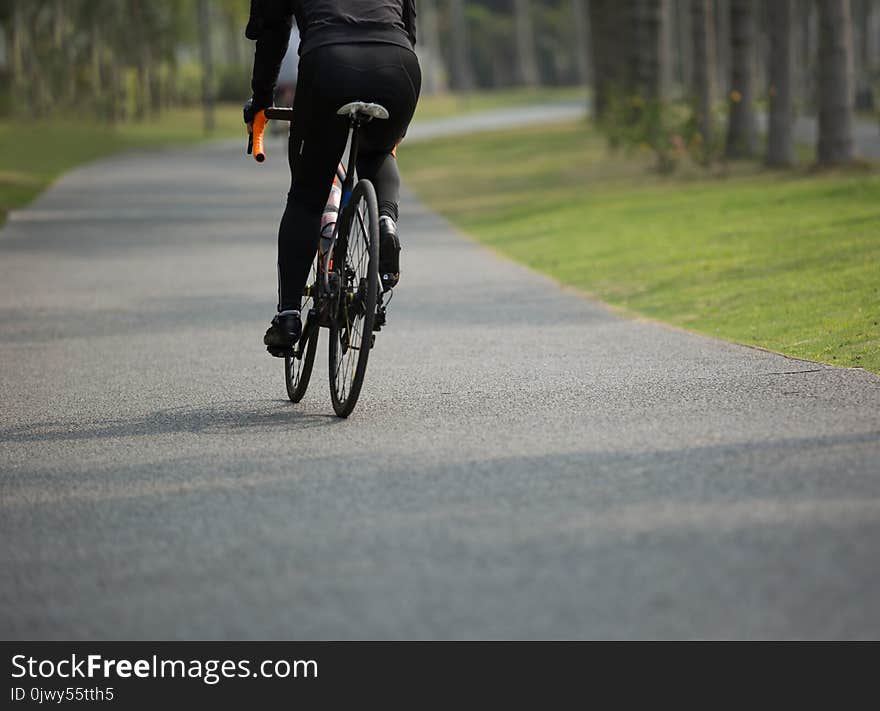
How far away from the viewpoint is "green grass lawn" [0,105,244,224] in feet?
100

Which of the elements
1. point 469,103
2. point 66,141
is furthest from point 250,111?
point 469,103

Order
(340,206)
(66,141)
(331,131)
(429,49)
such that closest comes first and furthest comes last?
(331,131), (340,206), (66,141), (429,49)

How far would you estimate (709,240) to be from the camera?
52.6ft

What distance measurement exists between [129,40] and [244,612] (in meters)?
71.2

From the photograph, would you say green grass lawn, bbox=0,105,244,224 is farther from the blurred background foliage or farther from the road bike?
the road bike

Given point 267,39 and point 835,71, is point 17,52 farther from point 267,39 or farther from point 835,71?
point 267,39

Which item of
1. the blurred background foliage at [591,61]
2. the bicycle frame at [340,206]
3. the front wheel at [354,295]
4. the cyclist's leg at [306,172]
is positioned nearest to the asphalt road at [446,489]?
the front wheel at [354,295]

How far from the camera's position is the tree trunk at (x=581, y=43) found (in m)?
106

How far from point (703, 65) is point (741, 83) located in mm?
979

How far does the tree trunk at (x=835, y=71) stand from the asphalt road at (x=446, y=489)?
12.7 meters

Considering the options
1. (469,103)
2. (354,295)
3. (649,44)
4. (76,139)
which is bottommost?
(469,103)

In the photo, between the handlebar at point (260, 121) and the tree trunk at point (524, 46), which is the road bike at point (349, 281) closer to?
the handlebar at point (260, 121)
